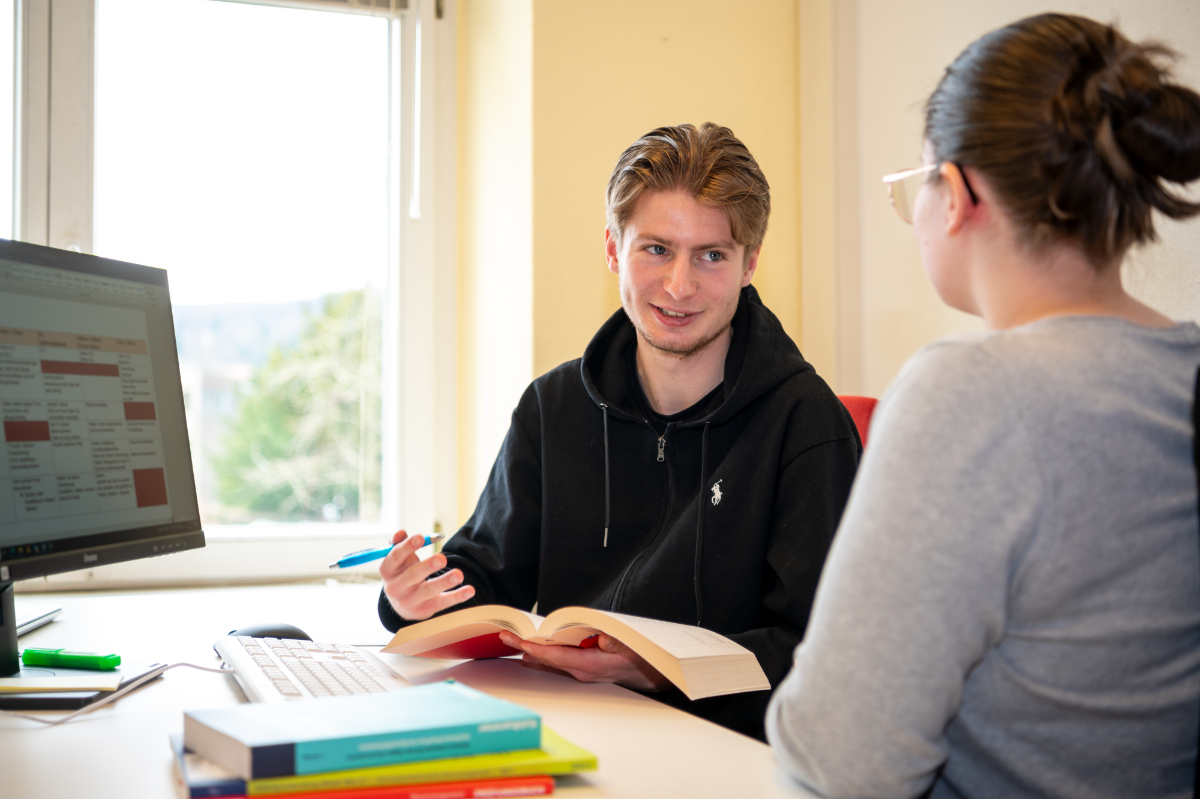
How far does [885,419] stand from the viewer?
0.62 m

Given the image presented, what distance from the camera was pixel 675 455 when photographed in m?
1.36

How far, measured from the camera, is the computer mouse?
1161mm

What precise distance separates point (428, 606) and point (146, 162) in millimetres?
1471

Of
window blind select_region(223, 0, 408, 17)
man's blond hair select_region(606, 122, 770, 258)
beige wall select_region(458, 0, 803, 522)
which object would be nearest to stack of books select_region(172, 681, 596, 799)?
man's blond hair select_region(606, 122, 770, 258)

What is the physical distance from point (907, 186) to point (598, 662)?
604mm

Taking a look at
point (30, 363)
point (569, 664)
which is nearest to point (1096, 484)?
point (569, 664)

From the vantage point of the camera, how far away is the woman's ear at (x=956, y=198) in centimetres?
69

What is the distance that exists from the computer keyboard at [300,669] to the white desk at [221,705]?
36mm

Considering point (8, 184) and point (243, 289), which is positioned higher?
point (8, 184)

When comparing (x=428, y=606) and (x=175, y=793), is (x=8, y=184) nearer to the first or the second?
(x=428, y=606)

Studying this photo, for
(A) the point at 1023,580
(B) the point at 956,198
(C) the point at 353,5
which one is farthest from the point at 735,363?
(C) the point at 353,5

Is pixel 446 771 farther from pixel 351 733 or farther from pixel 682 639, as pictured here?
pixel 682 639

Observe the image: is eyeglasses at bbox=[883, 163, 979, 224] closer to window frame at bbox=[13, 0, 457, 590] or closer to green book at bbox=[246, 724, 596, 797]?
green book at bbox=[246, 724, 596, 797]

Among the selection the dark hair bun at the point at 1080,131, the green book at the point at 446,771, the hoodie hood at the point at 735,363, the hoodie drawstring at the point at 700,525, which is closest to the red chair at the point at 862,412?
the hoodie hood at the point at 735,363
